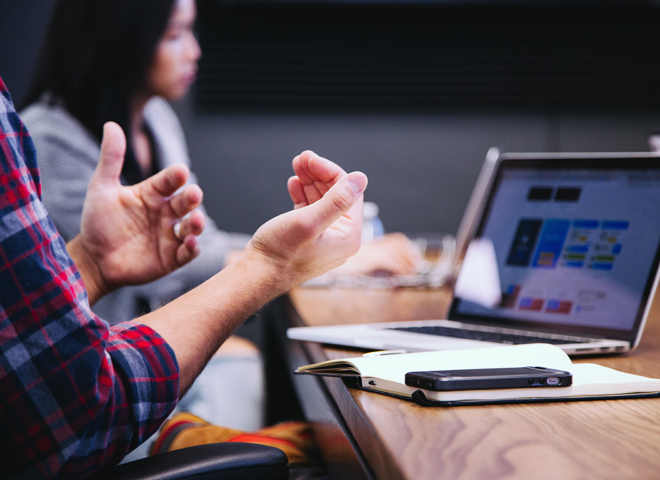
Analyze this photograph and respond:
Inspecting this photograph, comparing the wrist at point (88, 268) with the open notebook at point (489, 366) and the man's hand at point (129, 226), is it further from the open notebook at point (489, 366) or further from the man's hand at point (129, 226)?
the open notebook at point (489, 366)

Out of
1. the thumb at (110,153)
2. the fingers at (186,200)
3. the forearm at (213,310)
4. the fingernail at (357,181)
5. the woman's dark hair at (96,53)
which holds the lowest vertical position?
the forearm at (213,310)

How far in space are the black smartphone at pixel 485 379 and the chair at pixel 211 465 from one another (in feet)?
0.58

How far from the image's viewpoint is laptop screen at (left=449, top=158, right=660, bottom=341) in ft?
2.89

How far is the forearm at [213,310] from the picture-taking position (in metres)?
0.68

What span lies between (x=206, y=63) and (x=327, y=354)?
2349 mm

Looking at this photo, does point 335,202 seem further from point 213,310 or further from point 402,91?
point 402,91

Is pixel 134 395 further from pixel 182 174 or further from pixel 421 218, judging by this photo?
pixel 421 218

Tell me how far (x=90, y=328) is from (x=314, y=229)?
0.27 m

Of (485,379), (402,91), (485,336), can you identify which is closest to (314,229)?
(485,379)

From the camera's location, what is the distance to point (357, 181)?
723 millimetres

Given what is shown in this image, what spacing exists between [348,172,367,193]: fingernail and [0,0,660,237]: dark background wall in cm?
229

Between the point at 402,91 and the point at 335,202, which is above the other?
the point at 402,91

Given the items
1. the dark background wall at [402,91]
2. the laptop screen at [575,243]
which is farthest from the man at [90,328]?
the dark background wall at [402,91]

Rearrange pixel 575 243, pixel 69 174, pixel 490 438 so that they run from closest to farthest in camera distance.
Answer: pixel 490 438 → pixel 575 243 → pixel 69 174
